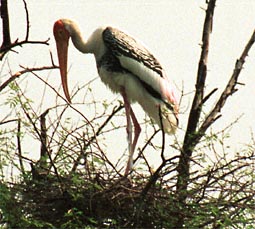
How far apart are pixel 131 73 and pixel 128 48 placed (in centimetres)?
22

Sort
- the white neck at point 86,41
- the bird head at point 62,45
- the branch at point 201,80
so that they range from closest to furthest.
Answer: the branch at point 201,80 < the white neck at point 86,41 < the bird head at point 62,45

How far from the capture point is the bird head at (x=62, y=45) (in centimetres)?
1257

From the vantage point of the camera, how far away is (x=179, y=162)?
10.2 m

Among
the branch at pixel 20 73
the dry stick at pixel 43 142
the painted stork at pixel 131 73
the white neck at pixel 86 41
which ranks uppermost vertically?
the white neck at pixel 86 41

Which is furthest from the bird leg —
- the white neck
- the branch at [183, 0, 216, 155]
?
the branch at [183, 0, 216, 155]

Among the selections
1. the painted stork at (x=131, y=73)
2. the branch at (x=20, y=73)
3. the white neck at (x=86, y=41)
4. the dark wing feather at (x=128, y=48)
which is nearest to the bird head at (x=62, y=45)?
the white neck at (x=86, y=41)

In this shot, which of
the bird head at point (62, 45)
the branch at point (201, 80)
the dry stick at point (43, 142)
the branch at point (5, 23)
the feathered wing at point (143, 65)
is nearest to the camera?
the dry stick at point (43, 142)

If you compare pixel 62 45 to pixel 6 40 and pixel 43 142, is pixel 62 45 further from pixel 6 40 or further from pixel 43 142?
pixel 43 142

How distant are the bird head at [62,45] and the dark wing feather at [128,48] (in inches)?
22.5

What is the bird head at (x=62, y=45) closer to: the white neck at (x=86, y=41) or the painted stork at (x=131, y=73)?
the white neck at (x=86, y=41)

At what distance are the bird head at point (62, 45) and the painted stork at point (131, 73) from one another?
0.38 metres

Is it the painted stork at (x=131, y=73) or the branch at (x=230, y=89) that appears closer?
the branch at (x=230, y=89)

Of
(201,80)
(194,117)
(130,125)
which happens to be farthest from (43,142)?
(130,125)

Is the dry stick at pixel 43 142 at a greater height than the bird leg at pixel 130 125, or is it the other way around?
the bird leg at pixel 130 125
